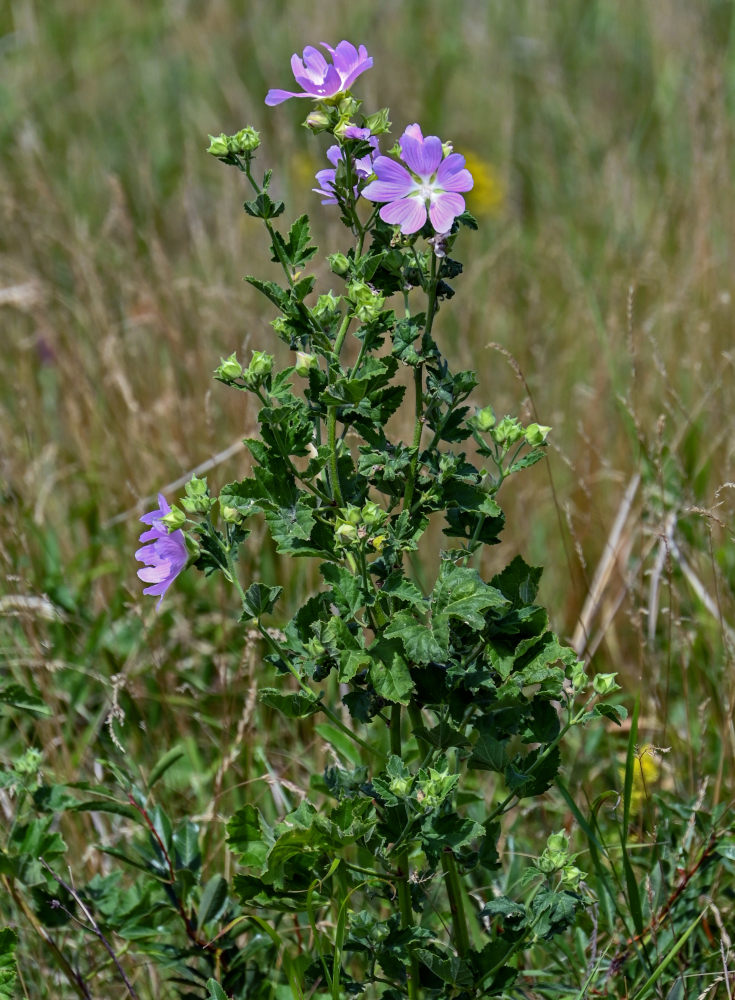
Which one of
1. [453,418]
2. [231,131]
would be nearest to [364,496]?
[453,418]

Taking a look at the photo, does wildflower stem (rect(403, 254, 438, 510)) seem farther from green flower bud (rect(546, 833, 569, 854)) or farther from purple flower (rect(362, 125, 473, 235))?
green flower bud (rect(546, 833, 569, 854))

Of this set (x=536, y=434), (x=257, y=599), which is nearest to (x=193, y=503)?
(x=257, y=599)

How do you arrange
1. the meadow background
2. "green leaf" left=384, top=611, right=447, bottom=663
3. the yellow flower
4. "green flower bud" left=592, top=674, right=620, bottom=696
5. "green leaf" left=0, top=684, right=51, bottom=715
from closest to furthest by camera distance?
"green leaf" left=384, top=611, right=447, bottom=663
"green flower bud" left=592, top=674, right=620, bottom=696
"green leaf" left=0, top=684, right=51, bottom=715
the meadow background
the yellow flower

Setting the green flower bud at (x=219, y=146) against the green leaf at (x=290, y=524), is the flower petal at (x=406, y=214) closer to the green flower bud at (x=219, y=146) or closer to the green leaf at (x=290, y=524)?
the green flower bud at (x=219, y=146)

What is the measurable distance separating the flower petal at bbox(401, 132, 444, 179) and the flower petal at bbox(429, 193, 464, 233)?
30 millimetres

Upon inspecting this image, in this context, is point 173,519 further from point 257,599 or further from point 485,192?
point 485,192

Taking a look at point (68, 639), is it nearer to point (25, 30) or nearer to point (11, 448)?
point (11, 448)

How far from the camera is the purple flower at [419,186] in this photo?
100cm

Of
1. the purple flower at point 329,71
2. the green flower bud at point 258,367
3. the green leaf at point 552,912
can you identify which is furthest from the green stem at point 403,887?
the purple flower at point 329,71

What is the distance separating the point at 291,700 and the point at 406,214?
482mm

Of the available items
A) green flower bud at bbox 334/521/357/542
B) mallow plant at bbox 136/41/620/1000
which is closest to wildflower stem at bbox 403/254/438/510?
mallow plant at bbox 136/41/620/1000

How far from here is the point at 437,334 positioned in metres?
3.06

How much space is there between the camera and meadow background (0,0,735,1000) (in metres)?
1.68

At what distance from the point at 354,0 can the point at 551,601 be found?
3115 millimetres
